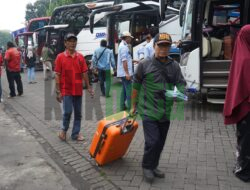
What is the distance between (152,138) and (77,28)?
582 inches

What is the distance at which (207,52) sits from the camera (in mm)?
8180

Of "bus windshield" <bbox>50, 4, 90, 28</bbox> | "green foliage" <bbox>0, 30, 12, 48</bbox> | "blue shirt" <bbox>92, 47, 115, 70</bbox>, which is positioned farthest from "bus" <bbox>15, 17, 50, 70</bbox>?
"green foliage" <bbox>0, 30, 12, 48</bbox>

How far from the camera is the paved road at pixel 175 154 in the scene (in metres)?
4.27

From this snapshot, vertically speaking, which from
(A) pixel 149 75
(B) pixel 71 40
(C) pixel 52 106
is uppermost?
(B) pixel 71 40

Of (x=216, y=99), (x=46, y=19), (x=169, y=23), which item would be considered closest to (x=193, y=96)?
(x=216, y=99)

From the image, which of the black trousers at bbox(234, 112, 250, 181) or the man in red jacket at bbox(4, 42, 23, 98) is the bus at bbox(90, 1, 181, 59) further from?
the black trousers at bbox(234, 112, 250, 181)

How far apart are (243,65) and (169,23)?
841 centimetres

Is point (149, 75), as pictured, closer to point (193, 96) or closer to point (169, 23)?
point (193, 96)

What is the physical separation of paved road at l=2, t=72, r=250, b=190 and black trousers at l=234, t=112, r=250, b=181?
0.12 metres

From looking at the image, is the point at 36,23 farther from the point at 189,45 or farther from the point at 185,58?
the point at 189,45

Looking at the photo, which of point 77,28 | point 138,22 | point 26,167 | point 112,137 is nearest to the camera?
point 112,137

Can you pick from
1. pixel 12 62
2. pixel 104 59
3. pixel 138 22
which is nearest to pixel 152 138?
pixel 104 59

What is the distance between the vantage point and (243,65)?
158 inches

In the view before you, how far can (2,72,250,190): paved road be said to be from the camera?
427cm
